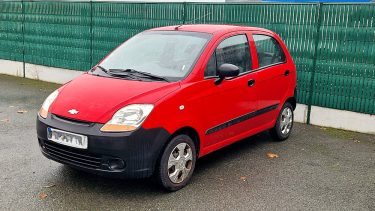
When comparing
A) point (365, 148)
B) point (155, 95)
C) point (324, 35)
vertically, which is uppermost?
point (324, 35)

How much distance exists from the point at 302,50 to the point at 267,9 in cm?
103

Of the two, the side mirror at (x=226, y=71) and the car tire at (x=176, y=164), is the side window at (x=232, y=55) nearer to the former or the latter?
the side mirror at (x=226, y=71)

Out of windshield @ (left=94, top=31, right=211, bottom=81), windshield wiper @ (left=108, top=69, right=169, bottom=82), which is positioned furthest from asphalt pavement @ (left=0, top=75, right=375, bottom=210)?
windshield @ (left=94, top=31, right=211, bottom=81)

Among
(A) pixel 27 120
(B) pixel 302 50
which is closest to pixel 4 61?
(A) pixel 27 120

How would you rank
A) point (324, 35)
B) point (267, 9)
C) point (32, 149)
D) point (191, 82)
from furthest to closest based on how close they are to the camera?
point (267, 9)
point (324, 35)
point (32, 149)
point (191, 82)

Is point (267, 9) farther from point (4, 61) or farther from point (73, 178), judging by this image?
point (4, 61)

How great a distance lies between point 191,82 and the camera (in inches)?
183

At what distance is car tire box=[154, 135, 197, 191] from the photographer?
4348mm

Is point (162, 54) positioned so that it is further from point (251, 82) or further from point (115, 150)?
point (115, 150)

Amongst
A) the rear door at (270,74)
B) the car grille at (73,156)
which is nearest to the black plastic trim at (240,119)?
the rear door at (270,74)

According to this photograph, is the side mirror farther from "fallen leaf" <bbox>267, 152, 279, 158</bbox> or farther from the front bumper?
"fallen leaf" <bbox>267, 152, 279, 158</bbox>

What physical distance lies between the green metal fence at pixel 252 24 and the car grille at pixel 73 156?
4726mm

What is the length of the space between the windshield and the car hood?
1.02 ft

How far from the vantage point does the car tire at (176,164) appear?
4.35 meters
